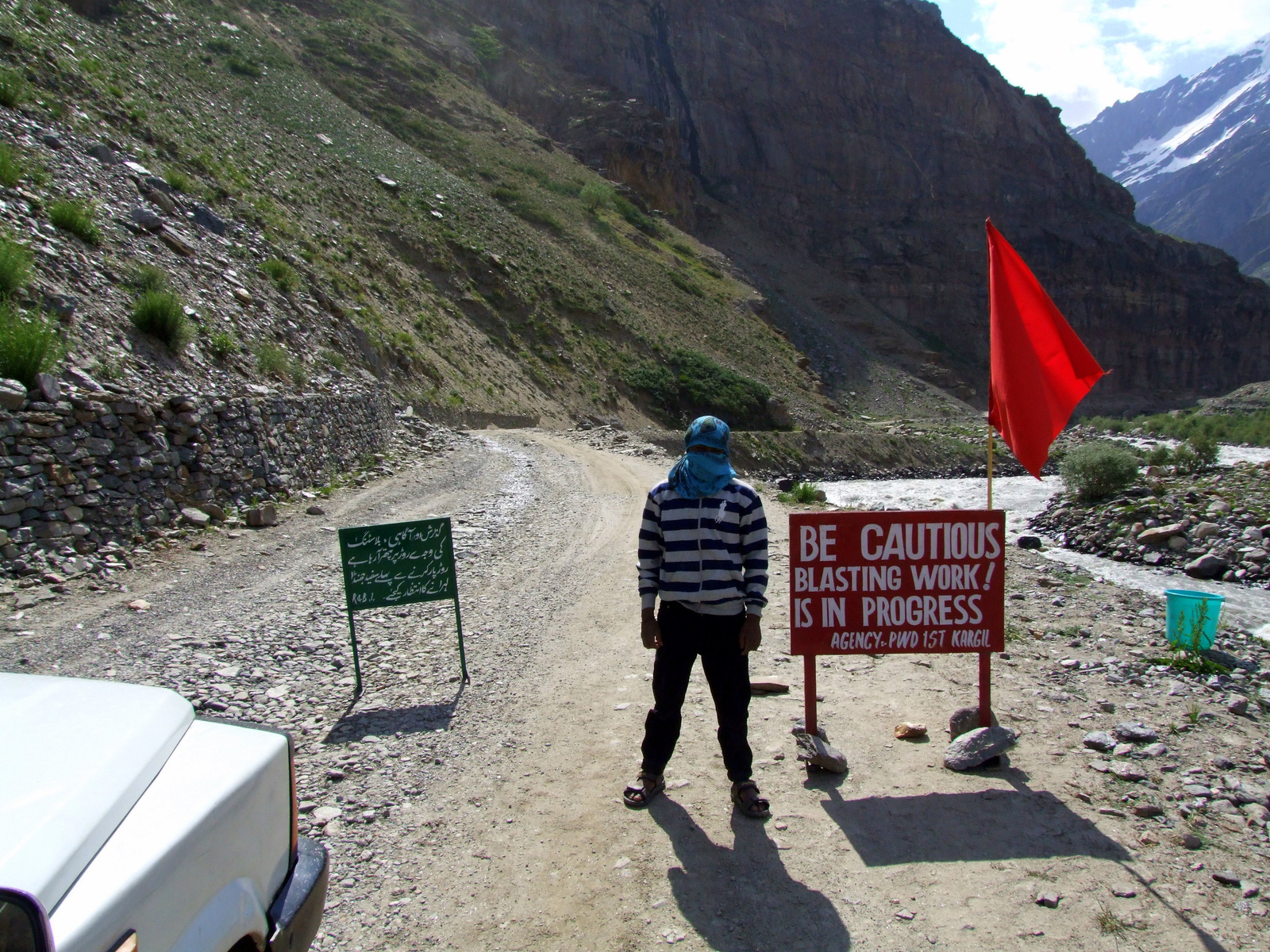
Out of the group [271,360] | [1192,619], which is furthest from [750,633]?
[271,360]

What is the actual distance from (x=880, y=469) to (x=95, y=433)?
32.6 meters

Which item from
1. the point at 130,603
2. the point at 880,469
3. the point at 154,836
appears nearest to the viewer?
the point at 154,836

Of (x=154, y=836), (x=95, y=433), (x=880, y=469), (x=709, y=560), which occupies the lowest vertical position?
(x=880, y=469)

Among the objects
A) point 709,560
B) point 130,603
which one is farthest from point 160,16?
point 709,560

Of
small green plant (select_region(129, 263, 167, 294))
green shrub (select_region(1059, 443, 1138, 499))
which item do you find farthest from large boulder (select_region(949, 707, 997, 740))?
green shrub (select_region(1059, 443, 1138, 499))

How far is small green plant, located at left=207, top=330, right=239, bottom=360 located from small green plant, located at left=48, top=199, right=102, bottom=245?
7.49ft

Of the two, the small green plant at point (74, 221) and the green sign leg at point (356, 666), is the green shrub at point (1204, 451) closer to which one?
the green sign leg at point (356, 666)

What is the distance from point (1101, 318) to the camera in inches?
3334

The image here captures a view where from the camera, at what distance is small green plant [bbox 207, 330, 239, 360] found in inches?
526

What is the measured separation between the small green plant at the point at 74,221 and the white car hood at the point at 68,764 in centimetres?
1338

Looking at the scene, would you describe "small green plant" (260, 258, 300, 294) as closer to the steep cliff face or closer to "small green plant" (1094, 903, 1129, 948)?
"small green plant" (1094, 903, 1129, 948)

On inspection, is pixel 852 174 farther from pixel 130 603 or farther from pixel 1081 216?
pixel 130 603

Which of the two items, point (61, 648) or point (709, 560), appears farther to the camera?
point (61, 648)

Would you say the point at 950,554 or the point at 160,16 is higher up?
the point at 160,16
